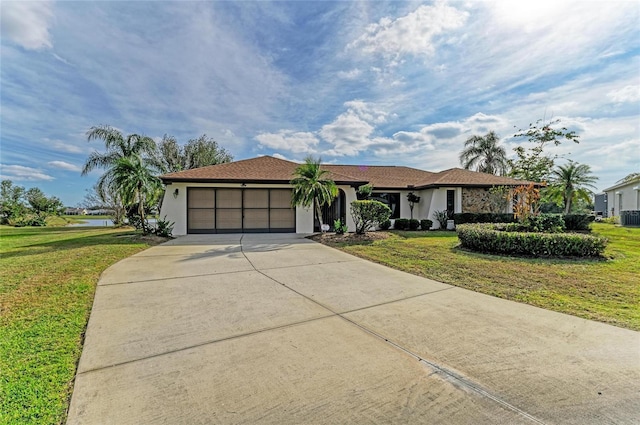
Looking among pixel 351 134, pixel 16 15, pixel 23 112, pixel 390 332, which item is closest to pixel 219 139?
pixel 351 134

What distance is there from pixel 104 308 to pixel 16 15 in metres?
6.24

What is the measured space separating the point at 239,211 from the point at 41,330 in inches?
496

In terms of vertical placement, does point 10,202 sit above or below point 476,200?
above

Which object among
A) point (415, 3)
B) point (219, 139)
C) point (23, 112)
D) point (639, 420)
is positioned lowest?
point (639, 420)

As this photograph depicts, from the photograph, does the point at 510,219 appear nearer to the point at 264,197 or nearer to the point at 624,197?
the point at 264,197

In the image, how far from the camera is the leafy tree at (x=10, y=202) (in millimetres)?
24203

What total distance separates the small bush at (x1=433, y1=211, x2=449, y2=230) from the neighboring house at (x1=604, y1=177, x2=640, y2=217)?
18.2 metres

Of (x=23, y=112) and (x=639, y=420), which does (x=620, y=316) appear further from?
(x=23, y=112)

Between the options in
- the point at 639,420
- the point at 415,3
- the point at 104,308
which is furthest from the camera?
the point at 415,3

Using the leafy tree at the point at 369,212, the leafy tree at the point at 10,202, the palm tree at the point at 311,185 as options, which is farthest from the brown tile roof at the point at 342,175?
the leafy tree at the point at 10,202

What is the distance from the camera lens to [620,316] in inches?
158

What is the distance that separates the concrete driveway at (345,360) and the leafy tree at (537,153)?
24.6m

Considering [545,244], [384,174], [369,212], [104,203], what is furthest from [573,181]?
[104,203]

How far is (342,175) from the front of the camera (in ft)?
56.2
